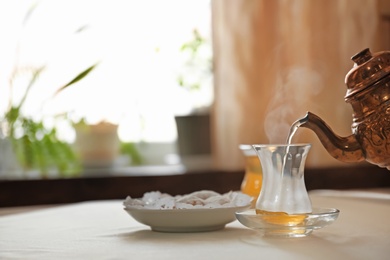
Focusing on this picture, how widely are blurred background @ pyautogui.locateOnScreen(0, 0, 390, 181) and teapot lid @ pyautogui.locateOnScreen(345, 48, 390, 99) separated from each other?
1384 mm

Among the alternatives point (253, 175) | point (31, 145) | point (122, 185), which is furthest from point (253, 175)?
point (31, 145)

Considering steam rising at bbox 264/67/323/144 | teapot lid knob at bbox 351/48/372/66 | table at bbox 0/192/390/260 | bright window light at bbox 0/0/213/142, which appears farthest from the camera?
bright window light at bbox 0/0/213/142

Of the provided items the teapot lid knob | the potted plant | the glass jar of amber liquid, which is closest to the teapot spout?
the teapot lid knob

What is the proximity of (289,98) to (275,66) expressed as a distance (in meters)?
0.12

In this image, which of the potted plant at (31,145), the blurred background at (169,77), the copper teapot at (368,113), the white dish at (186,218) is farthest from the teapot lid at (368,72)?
the potted plant at (31,145)

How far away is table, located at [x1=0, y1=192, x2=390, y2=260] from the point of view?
826mm

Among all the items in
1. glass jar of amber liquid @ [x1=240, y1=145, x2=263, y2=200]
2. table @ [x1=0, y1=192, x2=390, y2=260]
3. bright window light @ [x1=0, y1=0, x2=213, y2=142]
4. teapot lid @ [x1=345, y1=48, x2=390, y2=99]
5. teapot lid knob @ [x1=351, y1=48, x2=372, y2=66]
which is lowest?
table @ [x1=0, y1=192, x2=390, y2=260]

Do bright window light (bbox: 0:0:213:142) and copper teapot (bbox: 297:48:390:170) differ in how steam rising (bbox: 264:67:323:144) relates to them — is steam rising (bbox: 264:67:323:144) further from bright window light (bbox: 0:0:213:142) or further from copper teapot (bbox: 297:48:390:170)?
copper teapot (bbox: 297:48:390:170)

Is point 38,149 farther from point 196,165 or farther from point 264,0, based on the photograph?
point 264,0

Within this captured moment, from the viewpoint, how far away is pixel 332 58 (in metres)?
2.56

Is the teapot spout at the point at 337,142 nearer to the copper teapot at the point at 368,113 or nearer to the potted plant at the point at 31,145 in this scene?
the copper teapot at the point at 368,113

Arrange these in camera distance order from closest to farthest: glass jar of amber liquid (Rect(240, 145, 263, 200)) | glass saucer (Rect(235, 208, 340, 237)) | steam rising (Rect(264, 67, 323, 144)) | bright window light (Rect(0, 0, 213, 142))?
glass saucer (Rect(235, 208, 340, 237)), glass jar of amber liquid (Rect(240, 145, 263, 200)), steam rising (Rect(264, 67, 323, 144)), bright window light (Rect(0, 0, 213, 142))

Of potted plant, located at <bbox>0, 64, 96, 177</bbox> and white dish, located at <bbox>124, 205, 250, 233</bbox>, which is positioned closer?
white dish, located at <bbox>124, 205, 250, 233</bbox>

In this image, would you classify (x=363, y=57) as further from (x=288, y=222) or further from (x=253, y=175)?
(x=253, y=175)
